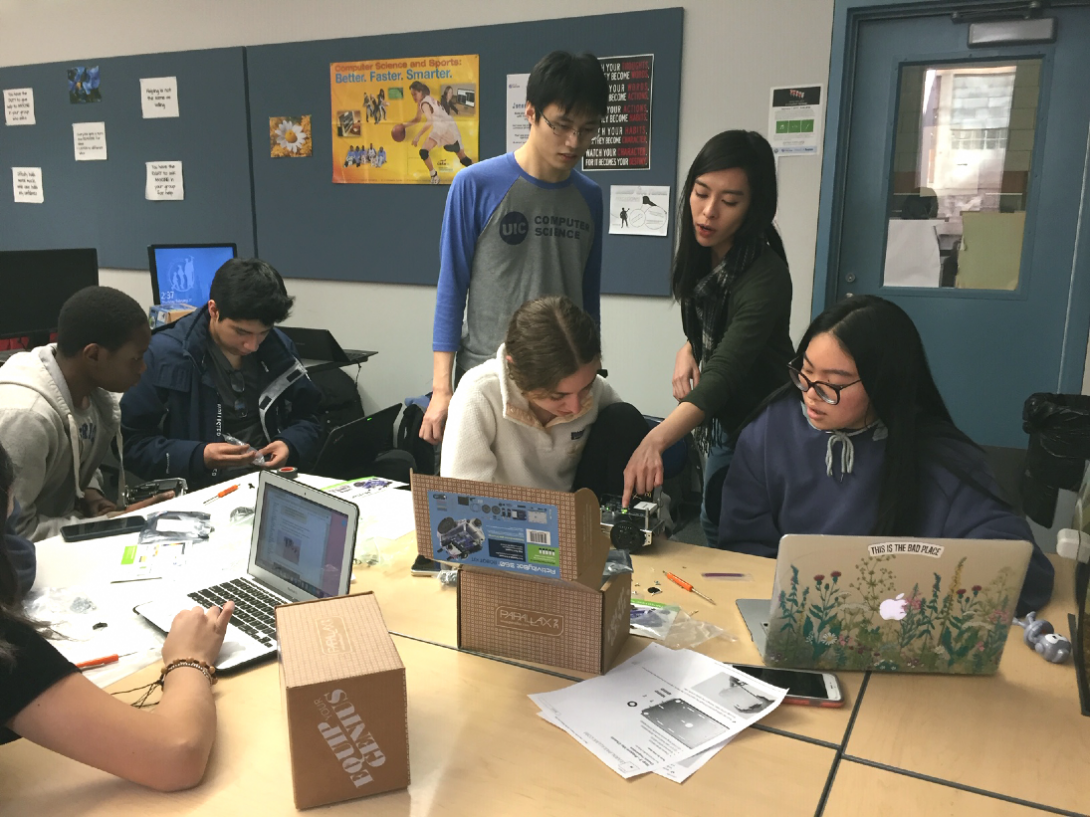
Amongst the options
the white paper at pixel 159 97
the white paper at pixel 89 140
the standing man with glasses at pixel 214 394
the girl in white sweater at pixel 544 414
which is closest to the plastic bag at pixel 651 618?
the girl in white sweater at pixel 544 414

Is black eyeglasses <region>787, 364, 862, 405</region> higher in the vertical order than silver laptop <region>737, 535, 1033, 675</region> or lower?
higher

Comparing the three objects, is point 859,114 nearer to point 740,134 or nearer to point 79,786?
point 740,134

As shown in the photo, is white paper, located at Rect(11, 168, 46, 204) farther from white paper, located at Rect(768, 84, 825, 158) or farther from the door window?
the door window

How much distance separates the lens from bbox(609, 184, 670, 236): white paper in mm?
3279

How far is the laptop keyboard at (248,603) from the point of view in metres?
1.32

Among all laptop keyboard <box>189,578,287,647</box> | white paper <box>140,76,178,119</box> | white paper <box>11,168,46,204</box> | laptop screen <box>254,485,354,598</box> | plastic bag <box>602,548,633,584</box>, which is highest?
white paper <box>140,76,178,119</box>

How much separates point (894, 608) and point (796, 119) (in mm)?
2295

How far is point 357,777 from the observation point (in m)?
0.95

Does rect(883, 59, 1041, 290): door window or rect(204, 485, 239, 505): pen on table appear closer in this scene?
rect(204, 485, 239, 505): pen on table

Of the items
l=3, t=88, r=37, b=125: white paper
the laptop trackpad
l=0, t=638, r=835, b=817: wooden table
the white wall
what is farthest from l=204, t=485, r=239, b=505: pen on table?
l=3, t=88, r=37, b=125: white paper

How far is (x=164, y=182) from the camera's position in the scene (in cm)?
425

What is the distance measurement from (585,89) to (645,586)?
1119 mm

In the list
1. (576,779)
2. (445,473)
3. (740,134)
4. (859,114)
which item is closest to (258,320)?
(445,473)

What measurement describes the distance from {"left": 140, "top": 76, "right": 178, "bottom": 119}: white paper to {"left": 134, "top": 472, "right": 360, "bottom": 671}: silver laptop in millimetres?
3382
